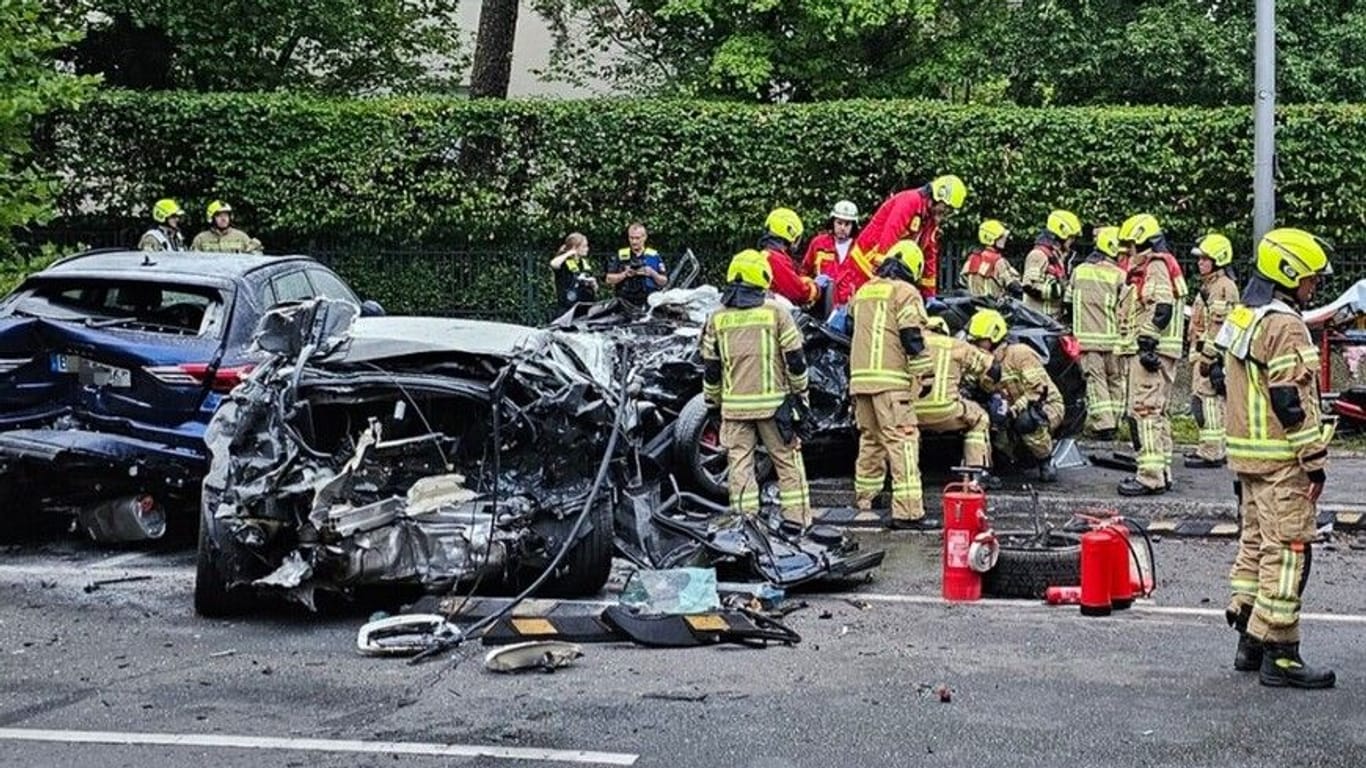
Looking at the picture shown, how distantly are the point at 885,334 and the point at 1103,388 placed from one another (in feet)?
10.8

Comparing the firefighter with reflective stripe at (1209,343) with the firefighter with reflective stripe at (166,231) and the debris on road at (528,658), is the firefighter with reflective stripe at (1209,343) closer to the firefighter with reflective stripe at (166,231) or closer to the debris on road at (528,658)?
the debris on road at (528,658)

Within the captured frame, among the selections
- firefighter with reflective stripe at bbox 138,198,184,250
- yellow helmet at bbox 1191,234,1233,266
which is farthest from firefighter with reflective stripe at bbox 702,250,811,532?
firefighter with reflective stripe at bbox 138,198,184,250

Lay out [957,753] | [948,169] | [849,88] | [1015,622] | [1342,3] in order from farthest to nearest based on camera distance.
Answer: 1. [849,88]
2. [1342,3]
3. [948,169]
4. [1015,622]
5. [957,753]

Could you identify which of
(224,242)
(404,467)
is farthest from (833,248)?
(404,467)

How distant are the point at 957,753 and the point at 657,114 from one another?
13653 mm

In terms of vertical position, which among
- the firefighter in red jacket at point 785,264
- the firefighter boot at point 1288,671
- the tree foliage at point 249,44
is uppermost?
the tree foliage at point 249,44

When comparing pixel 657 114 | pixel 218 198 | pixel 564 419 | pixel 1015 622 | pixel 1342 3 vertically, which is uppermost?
pixel 1342 3

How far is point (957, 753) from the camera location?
6.07m

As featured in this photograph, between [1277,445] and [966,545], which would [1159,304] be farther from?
Answer: [1277,445]

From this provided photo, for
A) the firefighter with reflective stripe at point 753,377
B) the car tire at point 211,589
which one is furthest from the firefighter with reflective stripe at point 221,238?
the car tire at point 211,589

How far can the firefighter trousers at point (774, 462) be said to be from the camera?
33.9ft

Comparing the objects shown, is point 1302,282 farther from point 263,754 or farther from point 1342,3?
point 1342,3

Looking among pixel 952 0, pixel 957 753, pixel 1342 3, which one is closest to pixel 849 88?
pixel 952 0

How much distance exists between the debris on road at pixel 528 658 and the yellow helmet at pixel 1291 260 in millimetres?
3385
